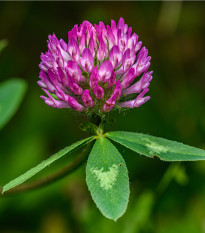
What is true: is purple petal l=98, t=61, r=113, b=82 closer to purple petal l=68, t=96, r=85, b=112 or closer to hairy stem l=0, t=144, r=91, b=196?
purple petal l=68, t=96, r=85, b=112

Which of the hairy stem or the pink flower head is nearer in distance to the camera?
the pink flower head

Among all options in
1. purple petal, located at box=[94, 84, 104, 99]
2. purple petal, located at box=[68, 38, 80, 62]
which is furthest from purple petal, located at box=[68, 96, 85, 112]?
purple petal, located at box=[68, 38, 80, 62]

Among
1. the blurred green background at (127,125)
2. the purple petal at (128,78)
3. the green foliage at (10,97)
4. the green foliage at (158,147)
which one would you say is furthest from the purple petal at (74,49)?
the blurred green background at (127,125)

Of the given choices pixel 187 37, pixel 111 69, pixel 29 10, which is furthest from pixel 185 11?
pixel 111 69

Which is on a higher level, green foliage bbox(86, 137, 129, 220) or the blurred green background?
green foliage bbox(86, 137, 129, 220)

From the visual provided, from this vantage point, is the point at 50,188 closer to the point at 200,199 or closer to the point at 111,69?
the point at 200,199

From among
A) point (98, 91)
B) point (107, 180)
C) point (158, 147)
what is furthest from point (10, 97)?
point (107, 180)

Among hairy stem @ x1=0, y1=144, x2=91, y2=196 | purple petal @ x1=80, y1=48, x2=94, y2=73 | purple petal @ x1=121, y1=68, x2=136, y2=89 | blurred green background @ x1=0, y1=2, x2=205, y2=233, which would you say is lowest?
blurred green background @ x1=0, y1=2, x2=205, y2=233
